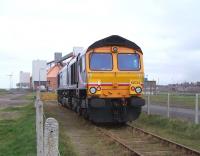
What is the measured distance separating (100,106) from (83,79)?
5.86 feet

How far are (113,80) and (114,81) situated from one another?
0.06 m

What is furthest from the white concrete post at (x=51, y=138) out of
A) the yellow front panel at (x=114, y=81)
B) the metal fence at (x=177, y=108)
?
the yellow front panel at (x=114, y=81)

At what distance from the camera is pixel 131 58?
1923 cm

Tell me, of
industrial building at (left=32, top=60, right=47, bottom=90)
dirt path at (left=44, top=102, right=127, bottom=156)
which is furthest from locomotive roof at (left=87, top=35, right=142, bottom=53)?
industrial building at (left=32, top=60, right=47, bottom=90)

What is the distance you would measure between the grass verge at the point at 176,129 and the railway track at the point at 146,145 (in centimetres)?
62

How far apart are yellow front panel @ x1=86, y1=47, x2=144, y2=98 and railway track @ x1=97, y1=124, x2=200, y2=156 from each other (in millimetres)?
1603

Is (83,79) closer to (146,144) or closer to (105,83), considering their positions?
(105,83)

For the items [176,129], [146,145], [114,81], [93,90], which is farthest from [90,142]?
[114,81]

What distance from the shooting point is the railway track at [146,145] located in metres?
11.8

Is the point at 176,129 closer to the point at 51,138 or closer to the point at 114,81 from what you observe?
the point at 114,81

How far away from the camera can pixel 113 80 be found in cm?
1847

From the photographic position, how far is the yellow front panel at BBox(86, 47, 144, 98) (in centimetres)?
1820

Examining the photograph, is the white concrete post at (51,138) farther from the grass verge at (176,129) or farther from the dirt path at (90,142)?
the grass verge at (176,129)

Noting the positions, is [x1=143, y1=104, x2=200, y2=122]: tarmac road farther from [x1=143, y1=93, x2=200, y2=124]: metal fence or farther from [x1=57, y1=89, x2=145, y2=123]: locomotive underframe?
[x1=57, y1=89, x2=145, y2=123]: locomotive underframe
